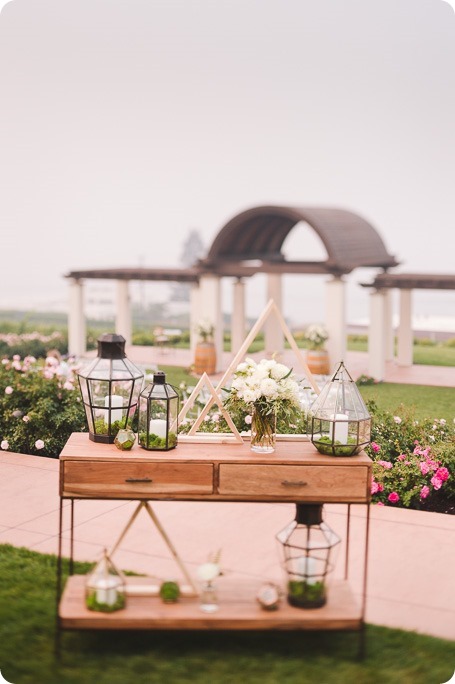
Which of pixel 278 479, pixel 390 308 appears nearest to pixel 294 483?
pixel 278 479

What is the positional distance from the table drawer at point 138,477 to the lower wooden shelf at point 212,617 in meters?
0.49

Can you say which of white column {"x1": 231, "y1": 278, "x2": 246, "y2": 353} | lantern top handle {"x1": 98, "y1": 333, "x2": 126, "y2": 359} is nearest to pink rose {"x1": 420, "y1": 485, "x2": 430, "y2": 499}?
lantern top handle {"x1": 98, "y1": 333, "x2": 126, "y2": 359}

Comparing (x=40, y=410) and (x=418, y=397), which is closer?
(x=40, y=410)

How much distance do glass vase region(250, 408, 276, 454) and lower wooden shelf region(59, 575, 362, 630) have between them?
71 cm

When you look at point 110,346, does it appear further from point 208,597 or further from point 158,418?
point 208,597

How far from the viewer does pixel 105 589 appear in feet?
13.0

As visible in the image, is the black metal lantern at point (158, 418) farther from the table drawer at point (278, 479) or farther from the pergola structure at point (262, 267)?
the pergola structure at point (262, 267)

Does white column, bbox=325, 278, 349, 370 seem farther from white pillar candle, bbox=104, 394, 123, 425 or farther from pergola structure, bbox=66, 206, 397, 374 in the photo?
white pillar candle, bbox=104, 394, 123, 425

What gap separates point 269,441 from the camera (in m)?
4.36

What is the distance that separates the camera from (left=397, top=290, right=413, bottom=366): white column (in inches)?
669

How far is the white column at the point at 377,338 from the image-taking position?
51.0 feet

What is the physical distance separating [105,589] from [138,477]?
0.52 meters

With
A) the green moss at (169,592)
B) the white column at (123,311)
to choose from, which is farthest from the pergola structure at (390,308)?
the green moss at (169,592)

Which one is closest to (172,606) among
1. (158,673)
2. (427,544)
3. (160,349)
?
(158,673)
